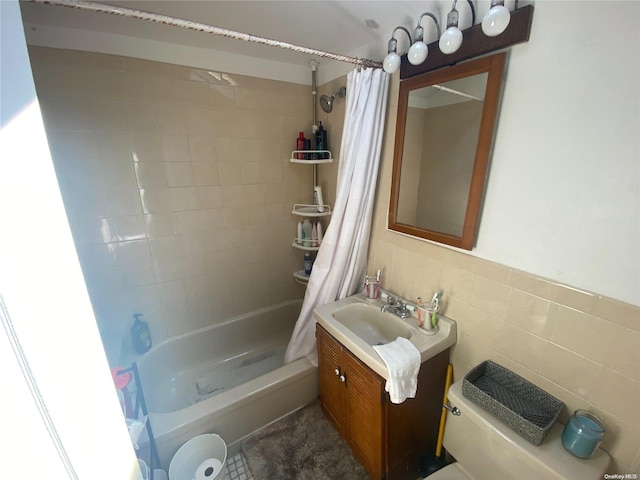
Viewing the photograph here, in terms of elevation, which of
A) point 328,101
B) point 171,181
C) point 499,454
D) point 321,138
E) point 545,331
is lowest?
point 499,454

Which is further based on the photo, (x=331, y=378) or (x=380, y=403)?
(x=331, y=378)

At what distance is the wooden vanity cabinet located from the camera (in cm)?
114

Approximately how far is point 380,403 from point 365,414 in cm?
17

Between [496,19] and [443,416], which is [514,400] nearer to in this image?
[443,416]

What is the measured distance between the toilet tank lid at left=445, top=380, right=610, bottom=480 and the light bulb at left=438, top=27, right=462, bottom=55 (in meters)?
1.32

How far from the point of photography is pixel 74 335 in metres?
0.48

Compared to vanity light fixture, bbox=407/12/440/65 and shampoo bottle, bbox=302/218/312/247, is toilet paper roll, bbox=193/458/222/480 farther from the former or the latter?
vanity light fixture, bbox=407/12/440/65

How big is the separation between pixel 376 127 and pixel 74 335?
4.63 feet

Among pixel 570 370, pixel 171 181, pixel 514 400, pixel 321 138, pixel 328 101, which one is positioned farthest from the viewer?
pixel 321 138

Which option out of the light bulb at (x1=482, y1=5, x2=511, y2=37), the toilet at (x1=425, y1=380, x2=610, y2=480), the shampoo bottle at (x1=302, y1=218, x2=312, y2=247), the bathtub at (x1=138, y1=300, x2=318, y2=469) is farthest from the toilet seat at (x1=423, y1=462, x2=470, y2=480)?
the light bulb at (x1=482, y1=5, x2=511, y2=37)

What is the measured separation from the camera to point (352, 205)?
4.89 feet

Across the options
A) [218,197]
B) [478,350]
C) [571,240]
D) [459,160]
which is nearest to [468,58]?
[459,160]

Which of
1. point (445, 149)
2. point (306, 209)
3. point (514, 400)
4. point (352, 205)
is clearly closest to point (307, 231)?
point (306, 209)

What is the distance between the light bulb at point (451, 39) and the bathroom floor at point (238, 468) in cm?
212
